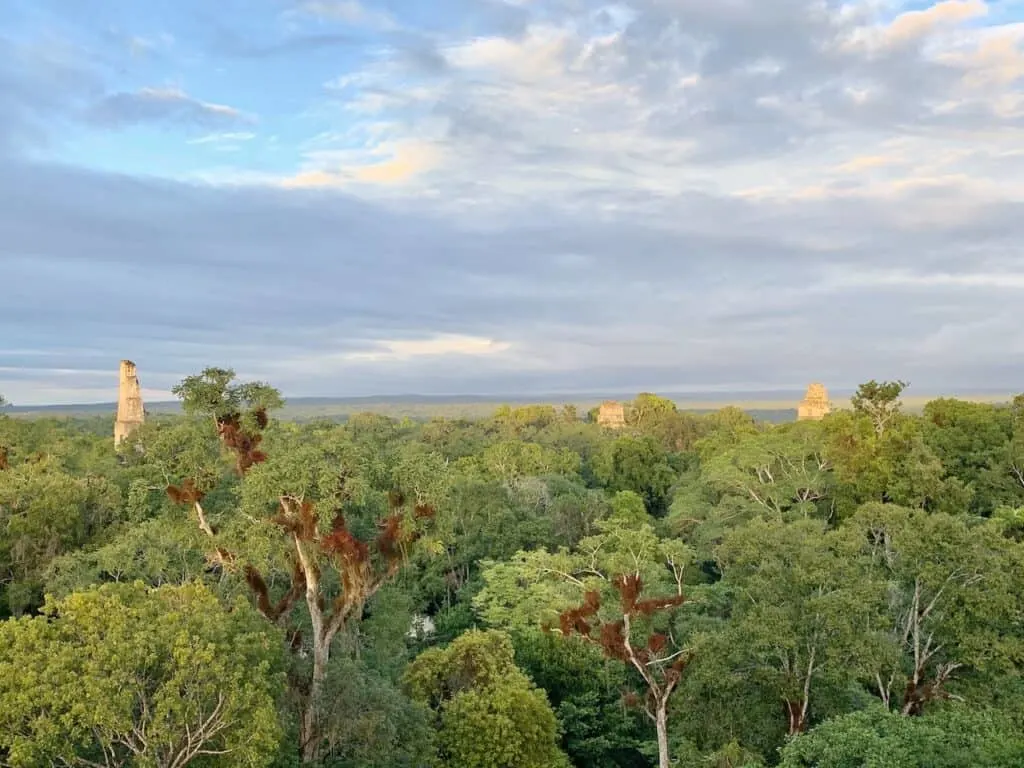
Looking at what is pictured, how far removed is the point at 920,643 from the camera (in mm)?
19266

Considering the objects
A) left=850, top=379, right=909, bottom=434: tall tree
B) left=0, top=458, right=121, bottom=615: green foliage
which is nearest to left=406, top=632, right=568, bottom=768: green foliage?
left=0, top=458, right=121, bottom=615: green foliage

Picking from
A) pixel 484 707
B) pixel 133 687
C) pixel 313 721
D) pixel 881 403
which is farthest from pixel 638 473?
pixel 133 687

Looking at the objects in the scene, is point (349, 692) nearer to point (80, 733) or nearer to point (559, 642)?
point (80, 733)

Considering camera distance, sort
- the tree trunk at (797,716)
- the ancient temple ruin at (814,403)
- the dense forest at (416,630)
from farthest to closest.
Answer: the ancient temple ruin at (814,403) < the tree trunk at (797,716) < the dense forest at (416,630)

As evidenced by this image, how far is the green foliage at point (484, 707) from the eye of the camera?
18.8 meters

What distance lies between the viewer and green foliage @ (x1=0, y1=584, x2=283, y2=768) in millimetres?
11297

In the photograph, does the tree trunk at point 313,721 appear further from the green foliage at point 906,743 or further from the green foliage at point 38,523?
the green foliage at point 38,523

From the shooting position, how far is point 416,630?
2945 centimetres

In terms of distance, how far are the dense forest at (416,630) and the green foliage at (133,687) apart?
4cm

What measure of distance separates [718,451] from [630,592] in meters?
36.3

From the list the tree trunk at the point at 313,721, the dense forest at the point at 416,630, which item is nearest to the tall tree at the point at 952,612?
the dense forest at the point at 416,630

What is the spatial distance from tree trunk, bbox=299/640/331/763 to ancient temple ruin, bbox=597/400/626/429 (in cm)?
7970

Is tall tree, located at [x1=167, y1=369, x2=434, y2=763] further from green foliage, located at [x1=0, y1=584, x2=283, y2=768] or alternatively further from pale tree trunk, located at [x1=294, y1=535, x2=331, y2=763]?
green foliage, located at [x1=0, y1=584, x2=283, y2=768]

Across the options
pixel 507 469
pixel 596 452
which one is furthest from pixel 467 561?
pixel 596 452
